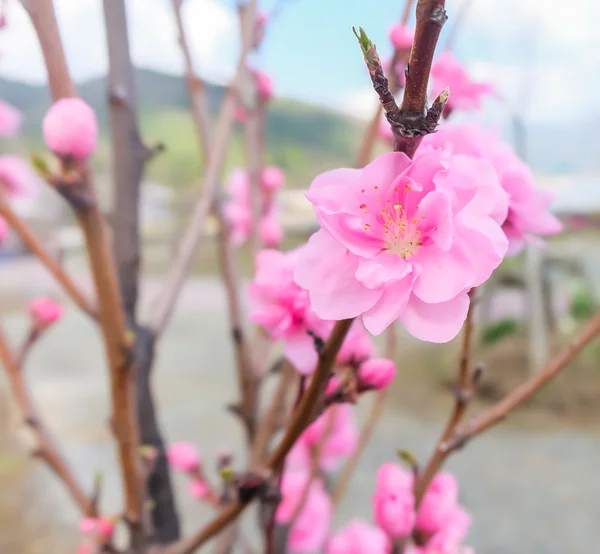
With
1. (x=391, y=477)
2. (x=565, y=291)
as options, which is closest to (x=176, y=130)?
(x=391, y=477)

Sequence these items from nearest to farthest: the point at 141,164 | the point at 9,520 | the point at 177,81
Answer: the point at 141,164
the point at 177,81
the point at 9,520

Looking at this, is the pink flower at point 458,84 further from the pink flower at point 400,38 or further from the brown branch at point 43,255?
the brown branch at point 43,255

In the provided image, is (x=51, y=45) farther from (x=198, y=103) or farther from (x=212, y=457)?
(x=212, y=457)

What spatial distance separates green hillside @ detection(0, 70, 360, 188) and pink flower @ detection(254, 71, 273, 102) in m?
0.08

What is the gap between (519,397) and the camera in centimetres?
21

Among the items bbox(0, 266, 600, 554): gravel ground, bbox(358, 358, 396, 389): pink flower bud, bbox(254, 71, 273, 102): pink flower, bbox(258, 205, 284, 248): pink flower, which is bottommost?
bbox(0, 266, 600, 554): gravel ground

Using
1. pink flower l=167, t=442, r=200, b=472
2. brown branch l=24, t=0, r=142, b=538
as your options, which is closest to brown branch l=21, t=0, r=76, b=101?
brown branch l=24, t=0, r=142, b=538

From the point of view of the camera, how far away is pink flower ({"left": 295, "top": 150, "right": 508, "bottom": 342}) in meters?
0.11

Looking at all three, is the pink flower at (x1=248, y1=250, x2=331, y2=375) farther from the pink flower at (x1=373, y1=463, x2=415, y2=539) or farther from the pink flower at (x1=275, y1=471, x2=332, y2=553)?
the pink flower at (x1=275, y1=471, x2=332, y2=553)

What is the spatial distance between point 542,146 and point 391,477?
0.74 meters

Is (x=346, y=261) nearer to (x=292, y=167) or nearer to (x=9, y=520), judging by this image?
(x=9, y=520)

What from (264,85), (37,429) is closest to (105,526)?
(37,429)

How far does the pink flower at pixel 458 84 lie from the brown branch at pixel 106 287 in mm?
142

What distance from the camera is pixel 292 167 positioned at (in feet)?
3.35
